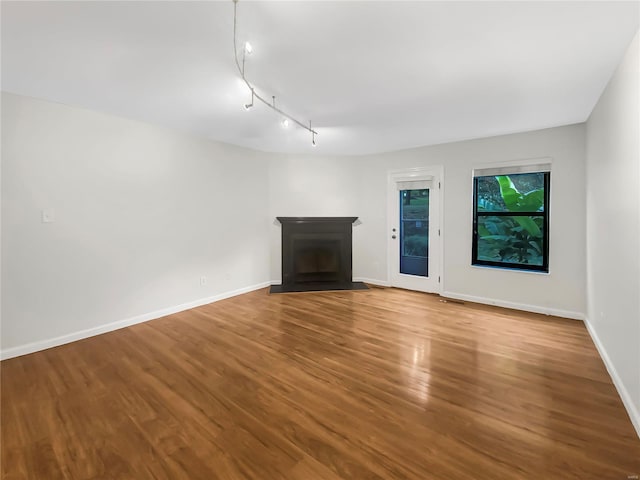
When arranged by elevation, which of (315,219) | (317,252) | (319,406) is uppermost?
(315,219)

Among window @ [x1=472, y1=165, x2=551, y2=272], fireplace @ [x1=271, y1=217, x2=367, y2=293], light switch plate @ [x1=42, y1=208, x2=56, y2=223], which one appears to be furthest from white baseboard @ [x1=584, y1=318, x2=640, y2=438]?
light switch plate @ [x1=42, y1=208, x2=56, y2=223]

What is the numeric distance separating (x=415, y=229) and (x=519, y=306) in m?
1.88

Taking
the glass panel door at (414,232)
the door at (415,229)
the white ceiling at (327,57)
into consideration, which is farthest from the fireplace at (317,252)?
the white ceiling at (327,57)

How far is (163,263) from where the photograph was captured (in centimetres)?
389

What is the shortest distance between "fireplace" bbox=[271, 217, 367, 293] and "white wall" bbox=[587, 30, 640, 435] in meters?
3.30

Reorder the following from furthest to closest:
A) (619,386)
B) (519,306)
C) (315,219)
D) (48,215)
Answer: (315,219) < (519,306) < (48,215) < (619,386)

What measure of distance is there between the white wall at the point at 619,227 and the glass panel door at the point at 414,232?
7.23 ft

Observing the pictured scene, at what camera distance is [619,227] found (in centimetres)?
216

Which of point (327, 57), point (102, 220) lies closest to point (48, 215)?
point (102, 220)

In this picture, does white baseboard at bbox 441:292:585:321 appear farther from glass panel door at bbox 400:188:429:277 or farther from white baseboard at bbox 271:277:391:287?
white baseboard at bbox 271:277:391:287

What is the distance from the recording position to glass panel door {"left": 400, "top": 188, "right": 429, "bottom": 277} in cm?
499

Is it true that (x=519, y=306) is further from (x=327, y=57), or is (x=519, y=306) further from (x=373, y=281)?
(x=327, y=57)

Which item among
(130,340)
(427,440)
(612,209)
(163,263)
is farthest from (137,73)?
(612,209)

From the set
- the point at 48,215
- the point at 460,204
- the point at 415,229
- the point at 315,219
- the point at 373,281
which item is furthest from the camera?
the point at 373,281
